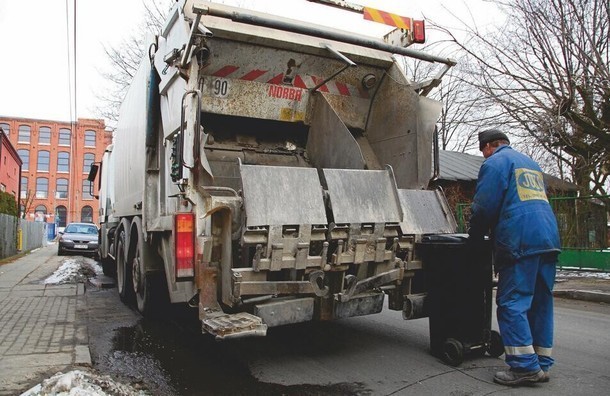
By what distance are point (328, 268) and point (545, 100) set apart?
878 cm

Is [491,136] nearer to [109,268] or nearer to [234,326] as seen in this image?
[234,326]

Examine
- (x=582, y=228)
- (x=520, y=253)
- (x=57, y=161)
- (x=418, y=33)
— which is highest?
(x=57, y=161)

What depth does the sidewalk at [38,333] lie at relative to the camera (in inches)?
148

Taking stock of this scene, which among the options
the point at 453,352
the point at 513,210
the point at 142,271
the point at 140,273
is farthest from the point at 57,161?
the point at 513,210

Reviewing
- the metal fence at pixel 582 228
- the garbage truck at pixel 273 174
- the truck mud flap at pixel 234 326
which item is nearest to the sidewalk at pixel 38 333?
the garbage truck at pixel 273 174

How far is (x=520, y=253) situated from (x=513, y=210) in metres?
0.31

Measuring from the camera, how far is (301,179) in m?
3.89

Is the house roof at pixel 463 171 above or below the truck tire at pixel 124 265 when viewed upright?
above

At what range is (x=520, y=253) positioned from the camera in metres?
3.51

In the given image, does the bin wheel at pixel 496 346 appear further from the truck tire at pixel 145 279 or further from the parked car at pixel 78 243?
the parked car at pixel 78 243

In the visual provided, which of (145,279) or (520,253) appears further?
(145,279)

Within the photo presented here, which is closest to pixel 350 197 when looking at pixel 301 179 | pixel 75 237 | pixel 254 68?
pixel 301 179

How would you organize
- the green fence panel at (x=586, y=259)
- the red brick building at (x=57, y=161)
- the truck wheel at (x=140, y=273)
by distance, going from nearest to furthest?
the truck wheel at (x=140, y=273), the green fence panel at (x=586, y=259), the red brick building at (x=57, y=161)

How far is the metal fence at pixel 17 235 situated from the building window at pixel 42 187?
34301 mm
